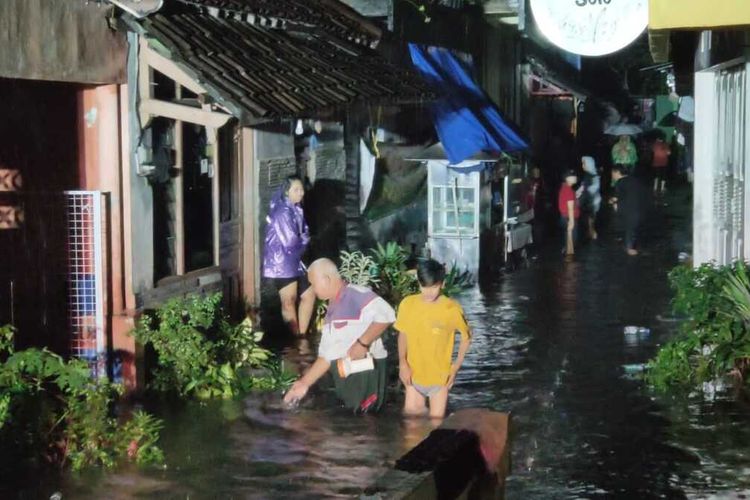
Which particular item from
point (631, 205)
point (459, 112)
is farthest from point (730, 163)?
point (631, 205)

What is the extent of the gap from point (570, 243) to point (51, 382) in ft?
49.2

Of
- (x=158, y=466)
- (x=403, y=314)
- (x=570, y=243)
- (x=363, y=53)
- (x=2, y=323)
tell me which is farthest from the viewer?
(x=570, y=243)

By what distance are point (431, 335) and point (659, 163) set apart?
29179mm

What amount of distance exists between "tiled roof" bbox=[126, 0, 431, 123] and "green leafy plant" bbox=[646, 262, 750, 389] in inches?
156

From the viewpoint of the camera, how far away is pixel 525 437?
10.5 metres

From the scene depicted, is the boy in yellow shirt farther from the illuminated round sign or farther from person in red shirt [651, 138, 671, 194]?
person in red shirt [651, 138, 671, 194]

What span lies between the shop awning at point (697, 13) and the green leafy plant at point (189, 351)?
5229mm

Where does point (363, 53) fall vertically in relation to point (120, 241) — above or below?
above

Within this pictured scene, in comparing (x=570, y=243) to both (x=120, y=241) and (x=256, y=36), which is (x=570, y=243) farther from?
(x=120, y=241)

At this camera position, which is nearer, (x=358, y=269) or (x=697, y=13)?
(x=697, y=13)

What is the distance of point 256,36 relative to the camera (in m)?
13.5

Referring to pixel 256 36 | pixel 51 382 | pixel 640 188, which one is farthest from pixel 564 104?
pixel 51 382

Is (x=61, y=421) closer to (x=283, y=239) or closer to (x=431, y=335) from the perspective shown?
(x=431, y=335)

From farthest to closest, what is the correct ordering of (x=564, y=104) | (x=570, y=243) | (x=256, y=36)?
(x=564, y=104) < (x=570, y=243) < (x=256, y=36)
